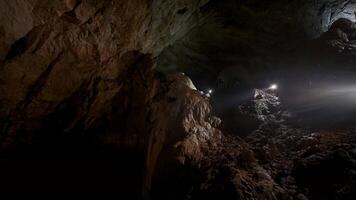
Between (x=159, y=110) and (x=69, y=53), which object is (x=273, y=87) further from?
(x=69, y=53)

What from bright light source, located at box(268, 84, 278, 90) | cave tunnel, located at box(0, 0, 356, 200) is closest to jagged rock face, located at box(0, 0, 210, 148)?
cave tunnel, located at box(0, 0, 356, 200)

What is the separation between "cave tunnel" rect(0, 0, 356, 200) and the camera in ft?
21.9

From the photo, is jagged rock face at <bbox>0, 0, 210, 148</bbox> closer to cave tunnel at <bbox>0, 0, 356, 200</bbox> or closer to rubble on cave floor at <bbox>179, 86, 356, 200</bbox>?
cave tunnel at <bbox>0, 0, 356, 200</bbox>

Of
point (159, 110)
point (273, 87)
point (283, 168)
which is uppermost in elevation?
point (273, 87)

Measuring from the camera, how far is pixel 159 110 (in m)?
9.72

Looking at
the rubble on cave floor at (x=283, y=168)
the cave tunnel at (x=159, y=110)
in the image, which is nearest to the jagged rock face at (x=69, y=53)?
the cave tunnel at (x=159, y=110)

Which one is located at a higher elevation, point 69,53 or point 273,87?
point 273,87

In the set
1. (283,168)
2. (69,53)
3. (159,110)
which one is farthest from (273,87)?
(69,53)

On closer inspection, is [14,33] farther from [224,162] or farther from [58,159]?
[224,162]

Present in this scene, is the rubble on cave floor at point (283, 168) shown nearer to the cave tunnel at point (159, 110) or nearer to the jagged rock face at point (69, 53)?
the cave tunnel at point (159, 110)

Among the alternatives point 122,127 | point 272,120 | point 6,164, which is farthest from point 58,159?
point 272,120

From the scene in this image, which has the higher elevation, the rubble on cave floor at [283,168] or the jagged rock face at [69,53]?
the jagged rock face at [69,53]

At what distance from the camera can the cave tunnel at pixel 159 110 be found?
667 cm

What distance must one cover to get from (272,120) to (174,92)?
4626 millimetres
